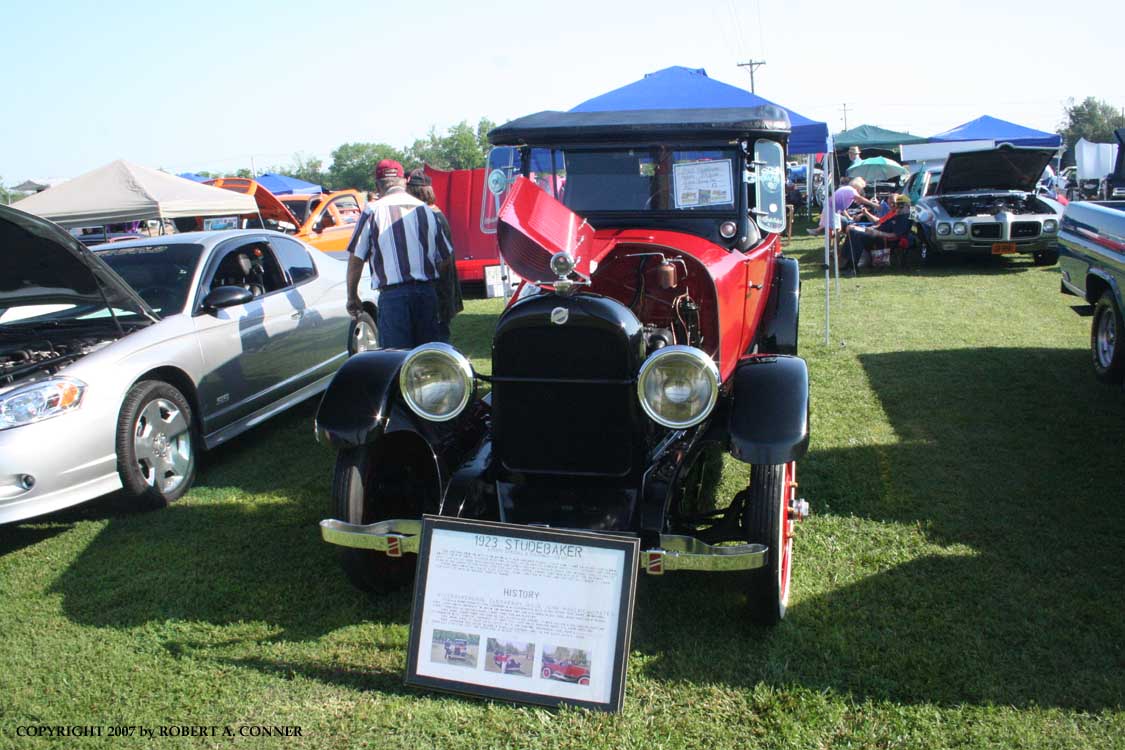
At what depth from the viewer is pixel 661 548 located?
2.96 metres

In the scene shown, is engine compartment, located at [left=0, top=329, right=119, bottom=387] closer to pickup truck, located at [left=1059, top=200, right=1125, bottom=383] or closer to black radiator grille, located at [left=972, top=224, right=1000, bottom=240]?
pickup truck, located at [left=1059, top=200, right=1125, bottom=383]

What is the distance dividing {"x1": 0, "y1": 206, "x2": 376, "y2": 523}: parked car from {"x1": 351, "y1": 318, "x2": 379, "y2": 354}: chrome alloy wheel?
0.28m

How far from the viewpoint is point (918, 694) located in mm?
2803

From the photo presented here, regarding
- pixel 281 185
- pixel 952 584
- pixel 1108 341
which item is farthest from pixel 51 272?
pixel 281 185

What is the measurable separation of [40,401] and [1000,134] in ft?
76.9

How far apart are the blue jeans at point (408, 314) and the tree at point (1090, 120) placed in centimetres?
8549

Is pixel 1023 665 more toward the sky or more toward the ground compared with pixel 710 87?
more toward the ground

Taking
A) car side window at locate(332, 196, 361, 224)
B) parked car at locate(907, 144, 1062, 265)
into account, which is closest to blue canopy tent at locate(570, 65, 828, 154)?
parked car at locate(907, 144, 1062, 265)

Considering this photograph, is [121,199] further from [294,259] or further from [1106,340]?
[1106,340]

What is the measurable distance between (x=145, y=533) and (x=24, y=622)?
2.87 feet

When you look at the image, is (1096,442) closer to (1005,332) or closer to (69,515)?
(1005,332)

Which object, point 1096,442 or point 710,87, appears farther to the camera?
point 710,87

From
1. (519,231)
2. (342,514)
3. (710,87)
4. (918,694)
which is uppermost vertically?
(710,87)

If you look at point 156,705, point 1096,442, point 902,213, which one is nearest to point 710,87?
point 902,213
